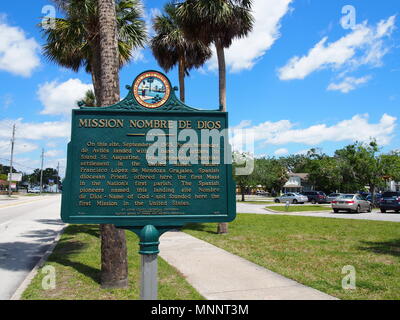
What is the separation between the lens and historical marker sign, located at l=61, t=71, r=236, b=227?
4.20m

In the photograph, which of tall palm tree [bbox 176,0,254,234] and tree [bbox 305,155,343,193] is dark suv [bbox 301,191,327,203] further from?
tall palm tree [bbox 176,0,254,234]

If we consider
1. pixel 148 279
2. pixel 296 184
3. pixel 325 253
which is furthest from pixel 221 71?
pixel 296 184

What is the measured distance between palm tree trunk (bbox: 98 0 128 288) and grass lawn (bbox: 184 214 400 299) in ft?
10.4

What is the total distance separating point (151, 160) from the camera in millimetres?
4305

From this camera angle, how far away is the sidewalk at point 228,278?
547 centimetres

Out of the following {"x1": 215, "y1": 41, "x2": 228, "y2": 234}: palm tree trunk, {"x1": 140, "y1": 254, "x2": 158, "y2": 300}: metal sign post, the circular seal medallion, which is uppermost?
{"x1": 215, "y1": 41, "x2": 228, "y2": 234}: palm tree trunk

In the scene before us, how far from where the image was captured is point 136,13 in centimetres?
1345

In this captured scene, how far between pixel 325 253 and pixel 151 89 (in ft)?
22.4

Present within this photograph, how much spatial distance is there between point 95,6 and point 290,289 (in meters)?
10.1

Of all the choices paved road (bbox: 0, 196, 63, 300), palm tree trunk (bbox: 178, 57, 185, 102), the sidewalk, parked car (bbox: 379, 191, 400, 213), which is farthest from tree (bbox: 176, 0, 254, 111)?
parked car (bbox: 379, 191, 400, 213)

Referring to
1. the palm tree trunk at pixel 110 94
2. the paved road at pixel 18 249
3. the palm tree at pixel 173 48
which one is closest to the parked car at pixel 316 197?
the palm tree at pixel 173 48

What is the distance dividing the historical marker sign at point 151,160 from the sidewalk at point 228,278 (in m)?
1.95

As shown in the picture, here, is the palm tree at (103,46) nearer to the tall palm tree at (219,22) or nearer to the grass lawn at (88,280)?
the grass lawn at (88,280)
